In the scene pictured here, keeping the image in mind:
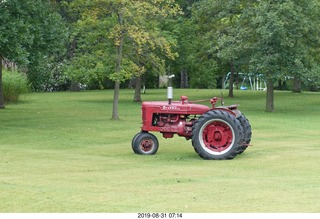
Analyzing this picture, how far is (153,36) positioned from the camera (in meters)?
28.9

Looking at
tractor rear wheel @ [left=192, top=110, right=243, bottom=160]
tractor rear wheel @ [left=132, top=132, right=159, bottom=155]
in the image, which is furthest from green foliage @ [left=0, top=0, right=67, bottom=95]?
tractor rear wheel @ [left=192, top=110, right=243, bottom=160]

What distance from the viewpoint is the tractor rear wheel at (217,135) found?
1669cm

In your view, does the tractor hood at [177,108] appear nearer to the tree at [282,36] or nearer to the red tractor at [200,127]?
the red tractor at [200,127]

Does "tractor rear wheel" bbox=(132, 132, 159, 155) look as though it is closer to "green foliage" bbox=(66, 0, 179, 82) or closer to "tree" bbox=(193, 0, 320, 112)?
"green foliage" bbox=(66, 0, 179, 82)

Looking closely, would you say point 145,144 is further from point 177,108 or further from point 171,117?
point 177,108

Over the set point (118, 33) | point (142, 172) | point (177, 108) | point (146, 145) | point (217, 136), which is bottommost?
point (142, 172)

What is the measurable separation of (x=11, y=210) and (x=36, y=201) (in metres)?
0.72

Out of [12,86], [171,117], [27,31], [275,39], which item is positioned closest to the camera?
[171,117]

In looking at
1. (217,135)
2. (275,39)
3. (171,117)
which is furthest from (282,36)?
(217,135)

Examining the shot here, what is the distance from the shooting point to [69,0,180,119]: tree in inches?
1131

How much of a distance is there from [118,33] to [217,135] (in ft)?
41.7

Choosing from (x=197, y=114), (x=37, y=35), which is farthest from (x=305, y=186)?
(x=37, y=35)

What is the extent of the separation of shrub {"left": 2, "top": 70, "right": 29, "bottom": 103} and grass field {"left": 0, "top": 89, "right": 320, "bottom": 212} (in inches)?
544

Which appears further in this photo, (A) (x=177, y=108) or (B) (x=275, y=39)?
(B) (x=275, y=39)
